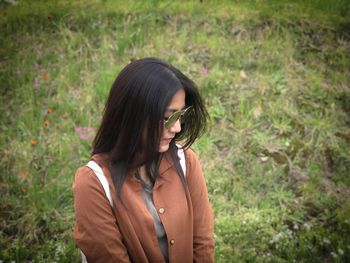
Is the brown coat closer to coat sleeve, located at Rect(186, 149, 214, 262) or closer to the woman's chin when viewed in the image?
coat sleeve, located at Rect(186, 149, 214, 262)

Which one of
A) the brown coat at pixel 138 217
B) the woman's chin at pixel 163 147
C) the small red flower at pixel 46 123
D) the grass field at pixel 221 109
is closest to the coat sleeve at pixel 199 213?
the brown coat at pixel 138 217

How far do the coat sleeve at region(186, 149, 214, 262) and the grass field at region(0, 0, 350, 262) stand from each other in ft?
4.15

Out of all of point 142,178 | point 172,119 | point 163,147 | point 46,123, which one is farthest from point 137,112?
point 46,123

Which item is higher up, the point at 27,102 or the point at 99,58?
the point at 99,58

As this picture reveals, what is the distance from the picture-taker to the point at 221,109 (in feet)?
14.8

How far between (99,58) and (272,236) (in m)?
3.23

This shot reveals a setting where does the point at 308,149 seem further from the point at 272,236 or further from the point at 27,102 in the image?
the point at 27,102

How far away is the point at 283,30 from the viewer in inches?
203

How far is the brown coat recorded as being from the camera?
5.88 ft

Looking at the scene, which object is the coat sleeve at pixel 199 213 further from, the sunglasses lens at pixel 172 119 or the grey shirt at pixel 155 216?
the sunglasses lens at pixel 172 119

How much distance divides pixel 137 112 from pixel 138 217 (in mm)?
566

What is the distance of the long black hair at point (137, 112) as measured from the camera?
1.73 metres

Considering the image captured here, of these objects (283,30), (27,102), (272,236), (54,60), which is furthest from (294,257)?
(54,60)

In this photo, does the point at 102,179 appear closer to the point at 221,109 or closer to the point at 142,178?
the point at 142,178
